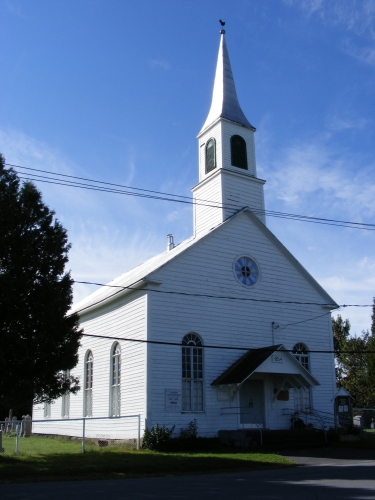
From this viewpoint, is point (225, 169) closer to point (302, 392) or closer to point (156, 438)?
point (302, 392)

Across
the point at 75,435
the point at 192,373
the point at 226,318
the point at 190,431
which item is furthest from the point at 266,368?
the point at 75,435

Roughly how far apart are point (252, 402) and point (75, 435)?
9259 mm

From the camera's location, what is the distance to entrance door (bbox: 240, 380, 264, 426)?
24297mm

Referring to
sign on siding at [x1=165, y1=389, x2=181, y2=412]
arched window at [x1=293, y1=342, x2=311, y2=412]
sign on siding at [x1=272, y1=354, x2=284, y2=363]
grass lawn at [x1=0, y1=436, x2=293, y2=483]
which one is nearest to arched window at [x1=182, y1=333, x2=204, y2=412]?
sign on siding at [x1=165, y1=389, x2=181, y2=412]

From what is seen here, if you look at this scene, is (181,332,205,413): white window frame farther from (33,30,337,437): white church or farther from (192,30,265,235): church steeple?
(192,30,265,235): church steeple

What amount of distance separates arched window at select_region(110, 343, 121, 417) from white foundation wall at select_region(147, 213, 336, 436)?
10.5ft

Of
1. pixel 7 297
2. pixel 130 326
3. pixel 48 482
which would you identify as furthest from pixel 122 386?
pixel 48 482

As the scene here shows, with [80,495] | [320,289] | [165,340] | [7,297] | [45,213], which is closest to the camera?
[80,495]

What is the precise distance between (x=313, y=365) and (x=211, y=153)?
38.6ft

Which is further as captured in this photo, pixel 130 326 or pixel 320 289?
pixel 320 289

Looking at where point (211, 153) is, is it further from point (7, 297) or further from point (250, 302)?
point (7, 297)

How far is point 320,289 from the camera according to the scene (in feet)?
92.8

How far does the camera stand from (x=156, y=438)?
20922mm

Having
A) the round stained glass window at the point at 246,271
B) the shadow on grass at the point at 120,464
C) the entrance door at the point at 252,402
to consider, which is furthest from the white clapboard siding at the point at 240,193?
the shadow on grass at the point at 120,464
